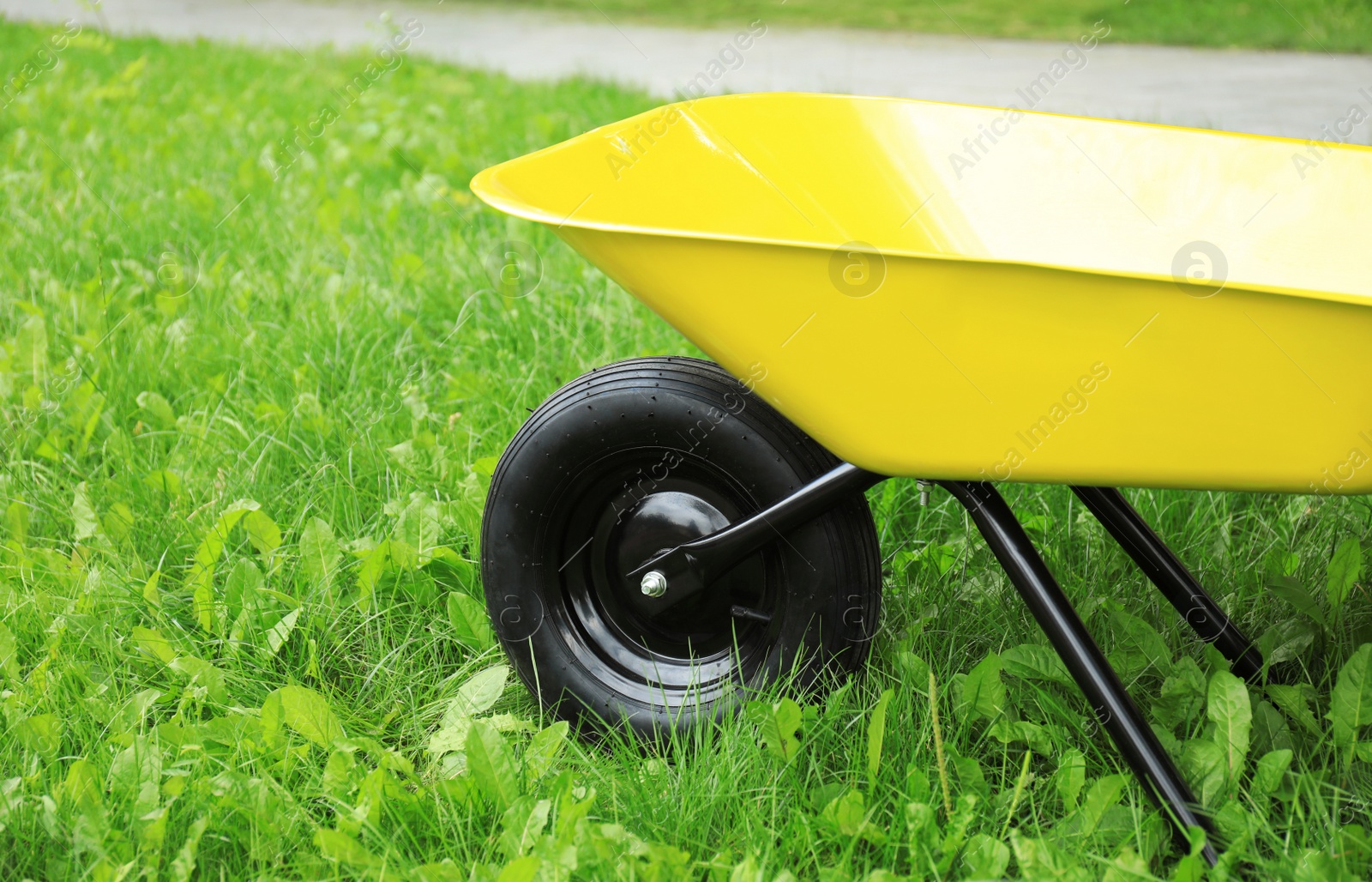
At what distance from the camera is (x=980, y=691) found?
1.64 m

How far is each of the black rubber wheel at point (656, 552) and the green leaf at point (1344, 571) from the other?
0.83 metres

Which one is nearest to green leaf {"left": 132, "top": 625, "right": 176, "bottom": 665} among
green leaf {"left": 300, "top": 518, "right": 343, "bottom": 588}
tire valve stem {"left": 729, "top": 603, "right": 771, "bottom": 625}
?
green leaf {"left": 300, "top": 518, "right": 343, "bottom": 588}

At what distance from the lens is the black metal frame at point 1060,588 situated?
4.64 ft

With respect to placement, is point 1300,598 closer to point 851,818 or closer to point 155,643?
point 851,818

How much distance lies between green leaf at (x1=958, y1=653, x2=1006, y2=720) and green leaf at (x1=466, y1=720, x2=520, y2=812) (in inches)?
27.0

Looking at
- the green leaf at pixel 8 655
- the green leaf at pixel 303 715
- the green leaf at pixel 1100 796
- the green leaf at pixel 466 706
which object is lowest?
the green leaf at pixel 8 655

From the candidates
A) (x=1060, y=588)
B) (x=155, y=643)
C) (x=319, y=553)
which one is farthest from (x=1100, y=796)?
(x=155, y=643)

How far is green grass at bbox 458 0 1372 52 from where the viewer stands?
639 centimetres

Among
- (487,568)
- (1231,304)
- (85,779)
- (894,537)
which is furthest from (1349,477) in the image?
(85,779)

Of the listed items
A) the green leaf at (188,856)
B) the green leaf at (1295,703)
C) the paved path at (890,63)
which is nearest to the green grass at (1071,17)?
A: the paved path at (890,63)

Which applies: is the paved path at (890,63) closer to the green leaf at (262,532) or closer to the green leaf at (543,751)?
the green leaf at (262,532)

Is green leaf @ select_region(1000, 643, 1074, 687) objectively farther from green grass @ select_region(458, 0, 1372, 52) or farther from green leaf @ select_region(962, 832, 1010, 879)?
green grass @ select_region(458, 0, 1372, 52)

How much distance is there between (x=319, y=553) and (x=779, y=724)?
0.96 m

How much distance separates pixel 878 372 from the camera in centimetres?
139
